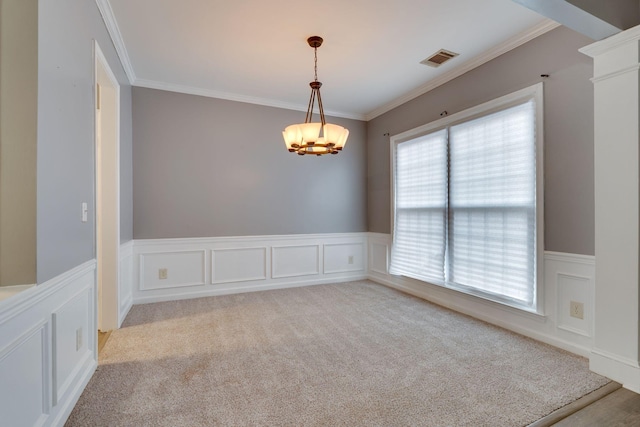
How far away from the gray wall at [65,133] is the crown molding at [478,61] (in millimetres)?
3312

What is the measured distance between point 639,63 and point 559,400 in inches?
80.6

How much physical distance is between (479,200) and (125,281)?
3.83 metres

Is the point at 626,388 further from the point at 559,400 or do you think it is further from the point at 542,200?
the point at 542,200

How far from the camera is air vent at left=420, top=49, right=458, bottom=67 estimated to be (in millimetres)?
3068

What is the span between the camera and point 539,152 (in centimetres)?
263

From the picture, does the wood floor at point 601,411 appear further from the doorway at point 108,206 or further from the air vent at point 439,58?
the doorway at point 108,206

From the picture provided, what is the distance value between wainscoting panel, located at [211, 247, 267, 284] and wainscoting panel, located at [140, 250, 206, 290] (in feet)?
0.53

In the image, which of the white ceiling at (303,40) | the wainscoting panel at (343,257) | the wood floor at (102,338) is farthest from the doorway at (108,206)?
the wainscoting panel at (343,257)

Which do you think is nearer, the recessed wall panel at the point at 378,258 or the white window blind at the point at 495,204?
the white window blind at the point at 495,204

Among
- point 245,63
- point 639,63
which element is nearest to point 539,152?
point 639,63

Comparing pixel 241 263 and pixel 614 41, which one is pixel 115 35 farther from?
pixel 614 41

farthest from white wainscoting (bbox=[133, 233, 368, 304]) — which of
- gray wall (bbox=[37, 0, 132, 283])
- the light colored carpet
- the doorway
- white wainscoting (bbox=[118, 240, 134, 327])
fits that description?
gray wall (bbox=[37, 0, 132, 283])

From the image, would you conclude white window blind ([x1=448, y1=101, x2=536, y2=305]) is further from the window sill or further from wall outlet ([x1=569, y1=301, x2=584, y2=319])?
wall outlet ([x1=569, y1=301, x2=584, y2=319])

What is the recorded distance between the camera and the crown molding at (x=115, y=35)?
92.4 inches
